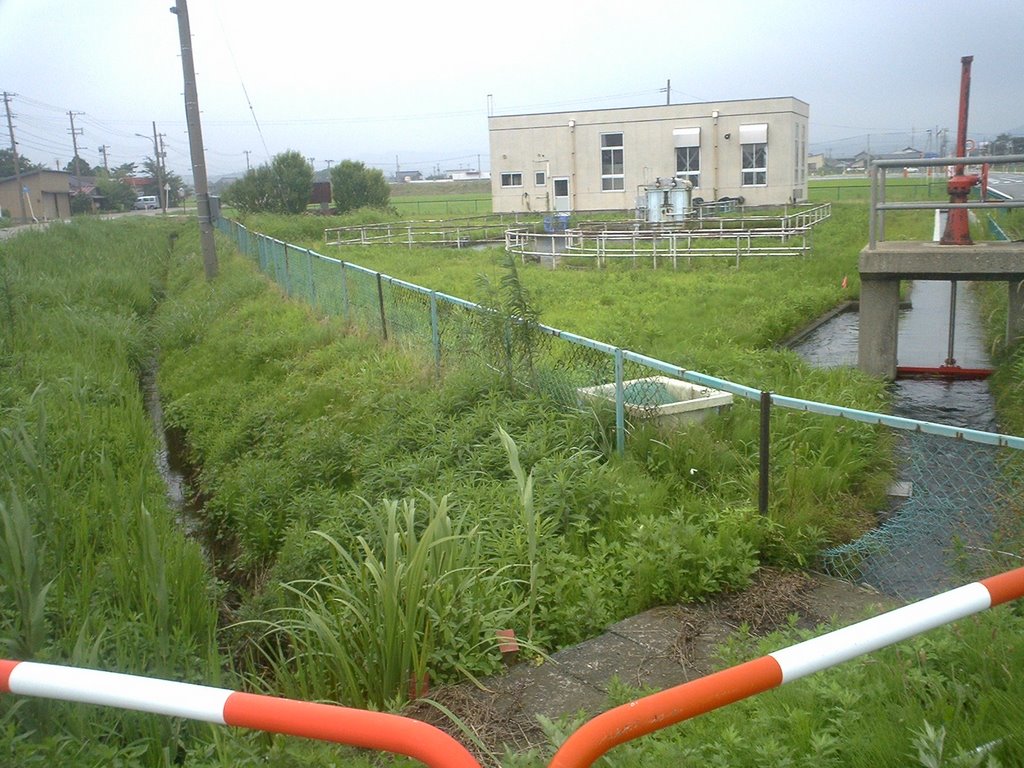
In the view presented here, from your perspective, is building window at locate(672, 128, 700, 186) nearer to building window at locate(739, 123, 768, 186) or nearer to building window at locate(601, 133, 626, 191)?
building window at locate(739, 123, 768, 186)

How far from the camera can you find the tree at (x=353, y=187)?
50.9 meters

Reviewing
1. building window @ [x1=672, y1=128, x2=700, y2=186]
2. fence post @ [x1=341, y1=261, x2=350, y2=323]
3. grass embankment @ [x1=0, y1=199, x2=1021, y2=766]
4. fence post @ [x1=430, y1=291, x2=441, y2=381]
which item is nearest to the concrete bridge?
grass embankment @ [x1=0, y1=199, x2=1021, y2=766]

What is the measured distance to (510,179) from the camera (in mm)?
44781

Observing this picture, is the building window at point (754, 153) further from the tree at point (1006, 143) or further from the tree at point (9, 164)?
the tree at point (9, 164)

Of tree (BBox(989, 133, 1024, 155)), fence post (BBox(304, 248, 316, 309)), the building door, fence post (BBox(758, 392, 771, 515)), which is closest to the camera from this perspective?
fence post (BBox(758, 392, 771, 515))

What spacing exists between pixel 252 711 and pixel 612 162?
4268cm

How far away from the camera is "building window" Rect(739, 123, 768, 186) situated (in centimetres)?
4047

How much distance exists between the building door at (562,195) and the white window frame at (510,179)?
6.16ft

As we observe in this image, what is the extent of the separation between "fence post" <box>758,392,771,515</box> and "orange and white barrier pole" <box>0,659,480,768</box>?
132 inches

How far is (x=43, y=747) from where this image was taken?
2.91 meters

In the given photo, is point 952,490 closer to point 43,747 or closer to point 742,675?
point 742,675

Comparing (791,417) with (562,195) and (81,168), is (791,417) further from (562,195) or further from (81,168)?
(81,168)

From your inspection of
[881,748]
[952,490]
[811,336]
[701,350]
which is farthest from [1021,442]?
[811,336]

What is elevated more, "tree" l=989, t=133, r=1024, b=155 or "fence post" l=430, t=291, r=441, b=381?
"tree" l=989, t=133, r=1024, b=155
